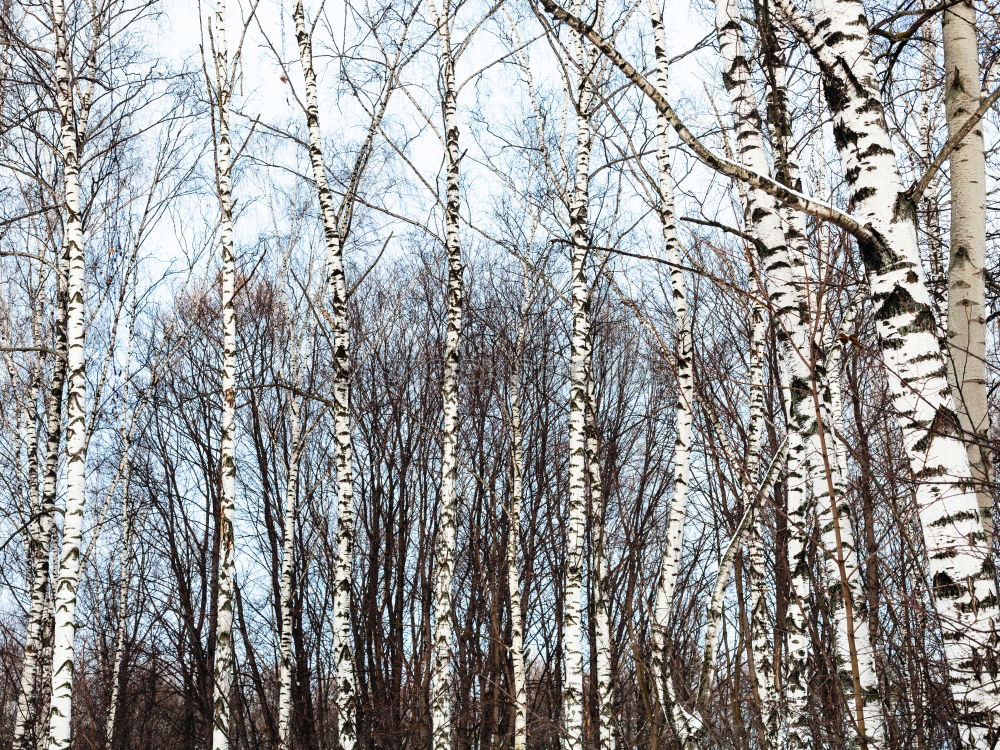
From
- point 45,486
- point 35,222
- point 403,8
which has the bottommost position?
point 45,486

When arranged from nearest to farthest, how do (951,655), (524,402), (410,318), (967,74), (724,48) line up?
(951,655)
(724,48)
(967,74)
(524,402)
(410,318)

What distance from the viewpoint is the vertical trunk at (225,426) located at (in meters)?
7.85

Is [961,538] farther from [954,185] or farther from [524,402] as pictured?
[524,402]

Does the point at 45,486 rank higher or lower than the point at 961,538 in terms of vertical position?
higher

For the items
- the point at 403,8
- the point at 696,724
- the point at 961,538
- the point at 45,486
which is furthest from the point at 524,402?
the point at 961,538

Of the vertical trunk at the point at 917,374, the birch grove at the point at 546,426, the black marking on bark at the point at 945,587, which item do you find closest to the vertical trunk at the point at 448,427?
the birch grove at the point at 546,426

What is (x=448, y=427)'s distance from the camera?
26.8 feet

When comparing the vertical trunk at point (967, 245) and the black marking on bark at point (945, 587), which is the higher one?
the vertical trunk at point (967, 245)

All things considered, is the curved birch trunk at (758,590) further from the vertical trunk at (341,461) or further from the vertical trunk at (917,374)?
the vertical trunk at (341,461)

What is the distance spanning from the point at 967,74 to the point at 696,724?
4.54 metres

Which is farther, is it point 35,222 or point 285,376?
point 285,376

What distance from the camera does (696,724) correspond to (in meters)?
5.51

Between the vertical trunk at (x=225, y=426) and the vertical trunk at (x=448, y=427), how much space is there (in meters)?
1.96

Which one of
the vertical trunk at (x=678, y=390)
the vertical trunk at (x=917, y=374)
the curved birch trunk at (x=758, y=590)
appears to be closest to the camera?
the vertical trunk at (x=917, y=374)
